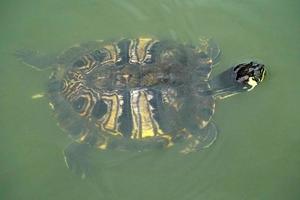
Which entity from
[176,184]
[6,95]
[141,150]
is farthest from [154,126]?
[6,95]

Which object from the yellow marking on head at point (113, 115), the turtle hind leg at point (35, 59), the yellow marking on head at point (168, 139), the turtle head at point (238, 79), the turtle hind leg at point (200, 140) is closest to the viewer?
the yellow marking on head at point (113, 115)

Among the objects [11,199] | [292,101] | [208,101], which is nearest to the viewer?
[11,199]

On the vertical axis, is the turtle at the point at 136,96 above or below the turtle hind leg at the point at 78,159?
above

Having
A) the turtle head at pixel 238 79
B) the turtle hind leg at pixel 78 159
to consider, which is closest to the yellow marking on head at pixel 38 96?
the turtle hind leg at pixel 78 159

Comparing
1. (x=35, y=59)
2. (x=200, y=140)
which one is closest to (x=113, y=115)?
(x=200, y=140)

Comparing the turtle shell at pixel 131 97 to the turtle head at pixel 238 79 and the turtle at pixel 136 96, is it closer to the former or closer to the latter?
the turtle at pixel 136 96

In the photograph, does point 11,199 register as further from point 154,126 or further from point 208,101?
point 208,101
